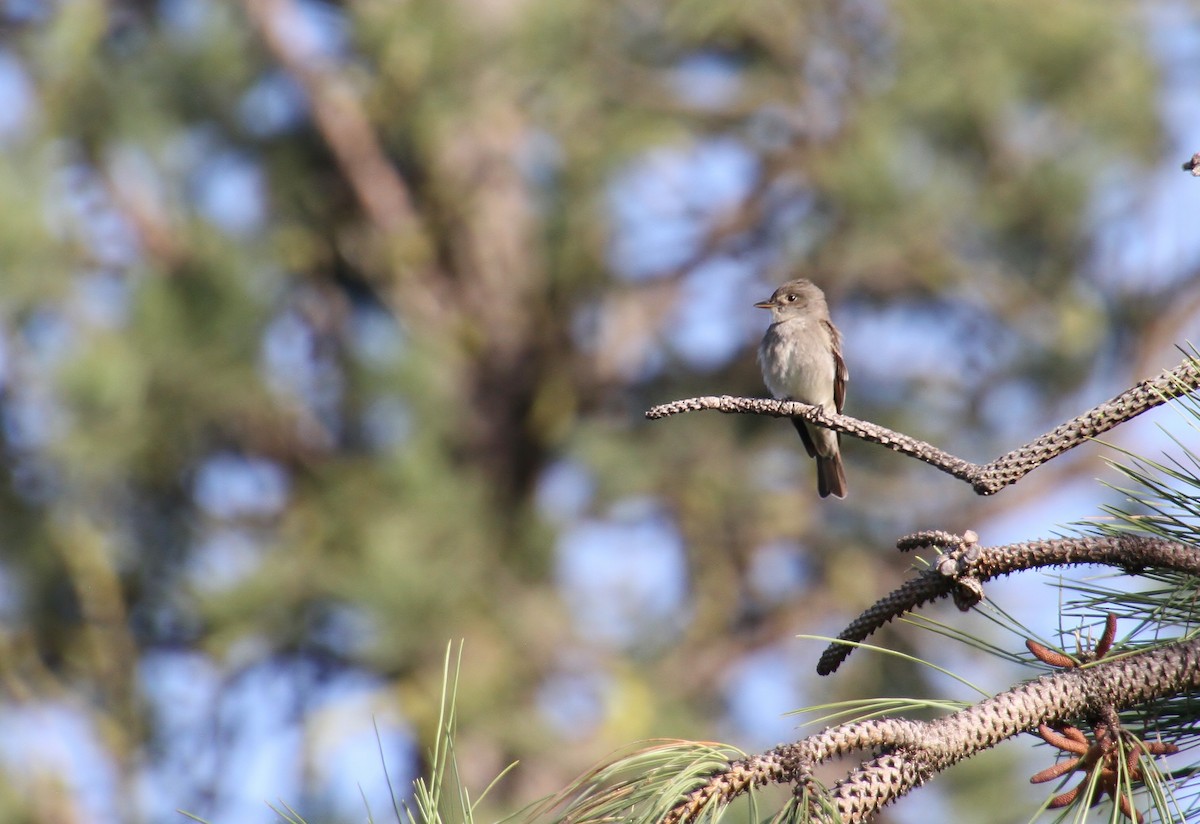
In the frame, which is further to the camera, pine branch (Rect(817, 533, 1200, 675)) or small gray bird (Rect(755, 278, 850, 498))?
small gray bird (Rect(755, 278, 850, 498))

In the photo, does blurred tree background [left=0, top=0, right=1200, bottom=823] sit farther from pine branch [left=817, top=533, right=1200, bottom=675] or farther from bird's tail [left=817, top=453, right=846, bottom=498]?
pine branch [left=817, top=533, right=1200, bottom=675]

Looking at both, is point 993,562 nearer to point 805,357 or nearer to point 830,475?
point 805,357

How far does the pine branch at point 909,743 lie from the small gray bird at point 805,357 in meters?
3.23

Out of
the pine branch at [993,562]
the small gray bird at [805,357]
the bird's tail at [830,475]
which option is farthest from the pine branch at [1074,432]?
the bird's tail at [830,475]

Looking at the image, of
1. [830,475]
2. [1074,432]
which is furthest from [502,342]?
[1074,432]

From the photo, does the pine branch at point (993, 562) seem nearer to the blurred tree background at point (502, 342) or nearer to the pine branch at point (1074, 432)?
the pine branch at point (1074, 432)

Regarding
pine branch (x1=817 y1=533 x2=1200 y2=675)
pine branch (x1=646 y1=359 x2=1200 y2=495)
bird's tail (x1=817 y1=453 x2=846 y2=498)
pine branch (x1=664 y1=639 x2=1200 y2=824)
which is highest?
bird's tail (x1=817 y1=453 x2=846 y2=498)

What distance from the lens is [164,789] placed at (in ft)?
19.7

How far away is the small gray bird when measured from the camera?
4785 millimetres

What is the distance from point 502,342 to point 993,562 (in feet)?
21.3

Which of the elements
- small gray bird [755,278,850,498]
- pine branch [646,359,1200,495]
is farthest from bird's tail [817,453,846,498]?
pine branch [646,359,1200,495]

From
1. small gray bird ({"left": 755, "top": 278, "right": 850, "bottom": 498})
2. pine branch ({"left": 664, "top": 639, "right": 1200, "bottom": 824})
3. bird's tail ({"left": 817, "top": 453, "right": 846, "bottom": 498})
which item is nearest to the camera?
pine branch ({"left": 664, "top": 639, "right": 1200, "bottom": 824})

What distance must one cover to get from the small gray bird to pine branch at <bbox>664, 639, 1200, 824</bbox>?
10.6 ft

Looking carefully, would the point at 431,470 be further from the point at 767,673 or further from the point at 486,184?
the point at 767,673
